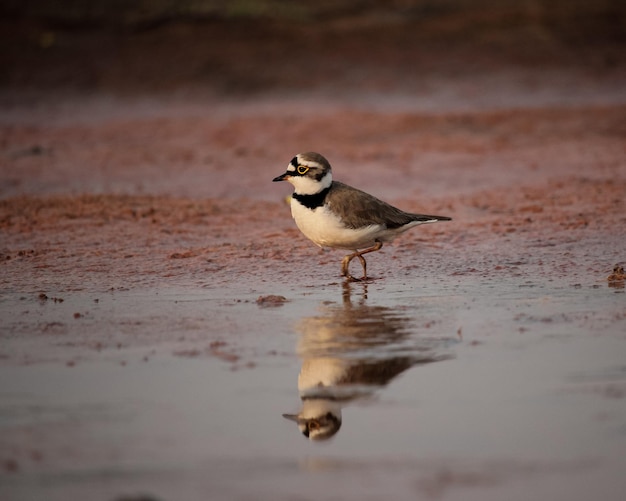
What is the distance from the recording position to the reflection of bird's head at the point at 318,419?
5074 mm

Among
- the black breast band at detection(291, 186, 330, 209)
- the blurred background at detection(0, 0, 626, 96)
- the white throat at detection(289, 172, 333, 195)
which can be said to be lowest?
the black breast band at detection(291, 186, 330, 209)

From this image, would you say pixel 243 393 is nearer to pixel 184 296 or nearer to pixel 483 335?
pixel 483 335

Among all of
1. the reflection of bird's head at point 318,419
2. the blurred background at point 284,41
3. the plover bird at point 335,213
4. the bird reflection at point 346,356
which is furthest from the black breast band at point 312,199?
the blurred background at point 284,41

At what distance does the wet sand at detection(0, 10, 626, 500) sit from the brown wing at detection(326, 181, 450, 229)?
0.44 meters

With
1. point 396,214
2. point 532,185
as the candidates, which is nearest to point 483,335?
point 396,214

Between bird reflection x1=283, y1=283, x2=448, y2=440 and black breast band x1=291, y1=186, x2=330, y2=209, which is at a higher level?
black breast band x1=291, y1=186, x2=330, y2=209

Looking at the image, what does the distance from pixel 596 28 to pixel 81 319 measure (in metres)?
15.1

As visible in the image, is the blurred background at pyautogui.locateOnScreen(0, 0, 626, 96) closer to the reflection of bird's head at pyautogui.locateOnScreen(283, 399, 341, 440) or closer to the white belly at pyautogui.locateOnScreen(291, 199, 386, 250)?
the white belly at pyautogui.locateOnScreen(291, 199, 386, 250)

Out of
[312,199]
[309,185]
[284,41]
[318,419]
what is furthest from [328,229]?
[284,41]

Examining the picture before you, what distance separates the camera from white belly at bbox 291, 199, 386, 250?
841 cm

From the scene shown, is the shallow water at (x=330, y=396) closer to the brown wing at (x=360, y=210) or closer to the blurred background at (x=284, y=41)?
the brown wing at (x=360, y=210)

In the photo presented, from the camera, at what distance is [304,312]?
24.4 ft

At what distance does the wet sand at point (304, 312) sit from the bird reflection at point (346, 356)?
3cm

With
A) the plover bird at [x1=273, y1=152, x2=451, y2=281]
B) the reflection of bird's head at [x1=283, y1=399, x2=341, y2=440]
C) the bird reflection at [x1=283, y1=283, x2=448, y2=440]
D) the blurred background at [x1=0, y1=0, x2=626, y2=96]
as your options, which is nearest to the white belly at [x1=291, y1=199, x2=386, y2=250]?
the plover bird at [x1=273, y1=152, x2=451, y2=281]
